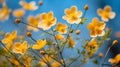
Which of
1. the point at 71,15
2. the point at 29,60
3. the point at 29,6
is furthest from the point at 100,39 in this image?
the point at 29,6

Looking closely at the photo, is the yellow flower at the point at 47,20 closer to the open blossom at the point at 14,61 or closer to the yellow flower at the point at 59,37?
the yellow flower at the point at 59,37

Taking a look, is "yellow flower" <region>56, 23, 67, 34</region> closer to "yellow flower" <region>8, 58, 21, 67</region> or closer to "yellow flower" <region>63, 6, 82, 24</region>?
"yellow flower" <region>63, 6, 82, 24</region>

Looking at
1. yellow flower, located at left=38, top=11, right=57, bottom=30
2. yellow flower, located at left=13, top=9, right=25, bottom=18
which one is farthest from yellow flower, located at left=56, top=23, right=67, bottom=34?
yellow flower, located at left=13, top=9, right=25, bottom=18

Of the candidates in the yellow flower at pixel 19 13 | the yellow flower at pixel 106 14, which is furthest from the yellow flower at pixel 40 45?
the yellow flower at pixel 19 13

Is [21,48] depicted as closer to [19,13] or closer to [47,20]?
[47,20]

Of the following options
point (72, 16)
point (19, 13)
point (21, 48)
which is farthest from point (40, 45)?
point (19, 13)

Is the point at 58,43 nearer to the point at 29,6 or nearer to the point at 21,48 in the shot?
the point at 21,48
